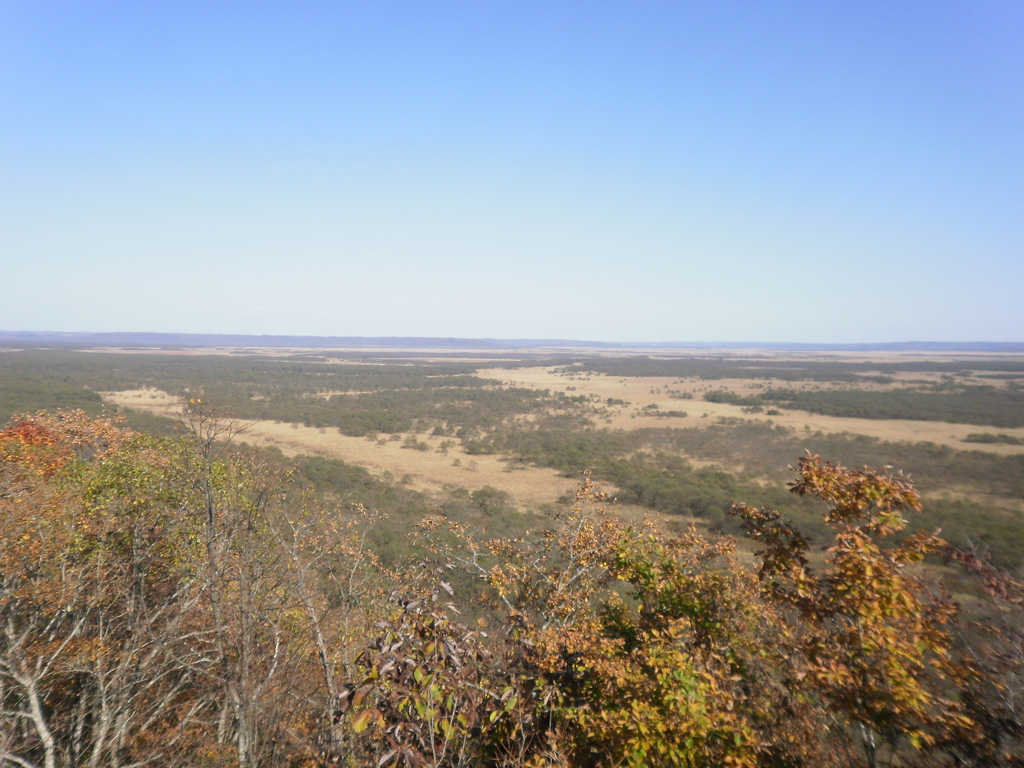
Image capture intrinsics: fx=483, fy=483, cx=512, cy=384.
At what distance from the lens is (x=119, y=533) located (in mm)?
9258

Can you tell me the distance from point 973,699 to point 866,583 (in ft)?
3.77

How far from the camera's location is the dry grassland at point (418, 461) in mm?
28234

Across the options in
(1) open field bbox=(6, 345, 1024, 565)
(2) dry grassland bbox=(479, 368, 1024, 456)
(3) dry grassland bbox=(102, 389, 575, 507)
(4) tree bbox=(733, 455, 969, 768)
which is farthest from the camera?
(2) dry grassland bbox=(479, 368, 1024, 456)

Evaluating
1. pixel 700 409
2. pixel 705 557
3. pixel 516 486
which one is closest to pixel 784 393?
pixel 700 409

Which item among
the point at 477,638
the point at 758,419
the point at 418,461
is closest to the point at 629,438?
the point at 758,419

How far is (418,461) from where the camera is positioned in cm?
3338

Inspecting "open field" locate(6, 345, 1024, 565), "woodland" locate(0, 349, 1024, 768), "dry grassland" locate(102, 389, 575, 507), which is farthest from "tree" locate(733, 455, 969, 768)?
"dry grassland" locate(102, 389, 575, 507)

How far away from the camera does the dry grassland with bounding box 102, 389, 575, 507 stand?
2823 cm

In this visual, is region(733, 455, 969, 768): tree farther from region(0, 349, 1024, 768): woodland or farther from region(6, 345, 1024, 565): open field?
region(6, 345, 1024, 565): open field

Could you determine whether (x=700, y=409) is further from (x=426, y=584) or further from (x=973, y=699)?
(x=973, y=699)

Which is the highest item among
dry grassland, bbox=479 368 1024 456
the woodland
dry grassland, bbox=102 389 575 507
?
the woodland

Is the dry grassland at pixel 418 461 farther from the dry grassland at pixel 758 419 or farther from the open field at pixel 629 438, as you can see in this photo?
the dry grassland at pixel 758 419

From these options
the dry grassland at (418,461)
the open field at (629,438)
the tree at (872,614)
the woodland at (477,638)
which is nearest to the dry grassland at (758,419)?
the open field at (629,438)

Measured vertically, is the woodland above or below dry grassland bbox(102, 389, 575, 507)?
above
